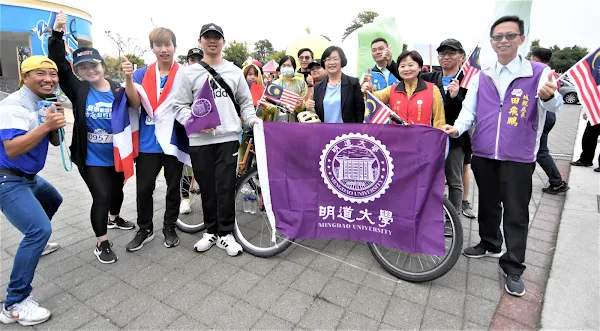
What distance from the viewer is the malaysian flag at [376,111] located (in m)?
2.76

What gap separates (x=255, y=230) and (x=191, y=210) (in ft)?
3.54

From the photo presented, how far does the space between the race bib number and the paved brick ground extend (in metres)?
1.14

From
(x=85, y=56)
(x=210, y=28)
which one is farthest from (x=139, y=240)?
(x=210, y=28)

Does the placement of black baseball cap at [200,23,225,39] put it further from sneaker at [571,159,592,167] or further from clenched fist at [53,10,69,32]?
sneaker at [571,159,592,167]

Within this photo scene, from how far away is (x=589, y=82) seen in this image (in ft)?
8.06

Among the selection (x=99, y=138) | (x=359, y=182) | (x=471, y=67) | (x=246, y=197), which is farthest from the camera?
(x=246, y=197)

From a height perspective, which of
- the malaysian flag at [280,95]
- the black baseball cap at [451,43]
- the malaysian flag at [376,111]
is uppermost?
the black baseball cap at [451,43]

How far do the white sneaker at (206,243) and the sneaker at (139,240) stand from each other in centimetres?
60

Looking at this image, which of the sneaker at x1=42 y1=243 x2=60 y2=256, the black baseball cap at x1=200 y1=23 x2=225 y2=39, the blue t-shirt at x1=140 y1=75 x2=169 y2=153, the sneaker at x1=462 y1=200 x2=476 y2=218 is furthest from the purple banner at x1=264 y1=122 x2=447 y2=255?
the sneaker at x1=42 y1=243 x2=60 y2=256

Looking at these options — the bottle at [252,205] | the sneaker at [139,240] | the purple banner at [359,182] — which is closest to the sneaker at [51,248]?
the sneaker at [139,240]

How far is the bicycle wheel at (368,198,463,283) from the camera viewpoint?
261 centimetres

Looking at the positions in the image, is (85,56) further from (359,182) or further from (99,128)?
(359,182)

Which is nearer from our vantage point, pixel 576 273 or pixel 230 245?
pixel 576 273

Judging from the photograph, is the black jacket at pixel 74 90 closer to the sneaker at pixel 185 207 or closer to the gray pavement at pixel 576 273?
the sneaker at pixel 185 207
